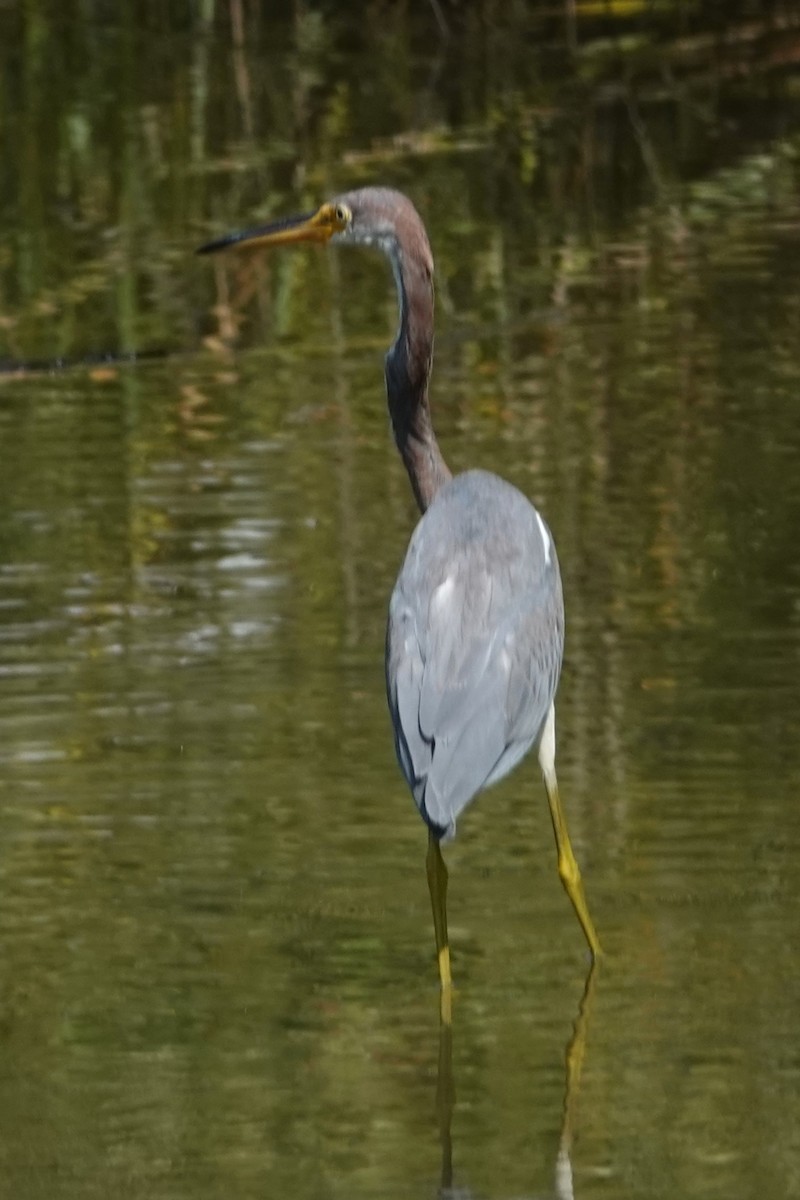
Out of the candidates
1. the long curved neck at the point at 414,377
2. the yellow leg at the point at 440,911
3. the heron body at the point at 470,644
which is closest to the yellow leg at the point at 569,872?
the heron body at the point at 470,644

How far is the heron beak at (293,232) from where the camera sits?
22.1ft

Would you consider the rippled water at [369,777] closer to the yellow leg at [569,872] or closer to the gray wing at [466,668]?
the yellow leg at [569,872]

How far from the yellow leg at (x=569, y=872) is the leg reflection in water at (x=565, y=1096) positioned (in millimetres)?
62

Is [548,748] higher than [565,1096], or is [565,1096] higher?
[548,748]

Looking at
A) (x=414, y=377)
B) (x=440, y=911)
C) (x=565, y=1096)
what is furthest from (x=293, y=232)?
(x=565, y=1096)

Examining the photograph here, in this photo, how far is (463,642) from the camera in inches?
223

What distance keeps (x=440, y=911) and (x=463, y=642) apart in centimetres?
54

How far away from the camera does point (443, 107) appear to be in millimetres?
15859

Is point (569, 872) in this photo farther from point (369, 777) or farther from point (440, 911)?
point (369, 777)

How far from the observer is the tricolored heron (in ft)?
17.7

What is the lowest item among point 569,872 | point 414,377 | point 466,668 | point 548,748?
point 569,872

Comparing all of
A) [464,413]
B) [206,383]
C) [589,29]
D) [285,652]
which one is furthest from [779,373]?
[589,29]

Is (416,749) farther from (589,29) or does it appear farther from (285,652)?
(589,29)

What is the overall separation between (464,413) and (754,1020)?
491 centimetres
